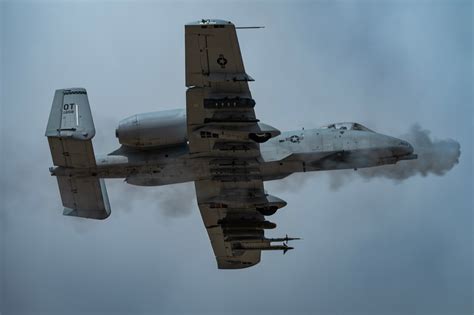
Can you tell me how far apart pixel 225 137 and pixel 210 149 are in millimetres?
1357

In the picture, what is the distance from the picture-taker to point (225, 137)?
40625 mm

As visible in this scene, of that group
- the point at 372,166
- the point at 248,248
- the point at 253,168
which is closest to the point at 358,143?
the point at 372,166

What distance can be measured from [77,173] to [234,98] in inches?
309

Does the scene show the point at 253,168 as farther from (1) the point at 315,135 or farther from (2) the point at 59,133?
(2) the point at 59,133

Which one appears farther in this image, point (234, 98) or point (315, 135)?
point (315, 135)

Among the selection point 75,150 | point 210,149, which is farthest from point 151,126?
point 75,150

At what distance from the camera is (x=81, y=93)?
137 feet

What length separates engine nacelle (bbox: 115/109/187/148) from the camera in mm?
40781

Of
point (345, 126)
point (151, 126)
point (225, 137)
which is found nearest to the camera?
point (225, 137)

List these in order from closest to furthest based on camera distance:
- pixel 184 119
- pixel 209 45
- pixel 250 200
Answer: pixel 209 45
pixel 184 119
pixel 250 200

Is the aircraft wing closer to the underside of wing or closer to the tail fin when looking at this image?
the underside of wing

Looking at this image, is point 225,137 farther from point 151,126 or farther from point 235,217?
point 235,217

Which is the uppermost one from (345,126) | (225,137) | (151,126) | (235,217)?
(151,126)

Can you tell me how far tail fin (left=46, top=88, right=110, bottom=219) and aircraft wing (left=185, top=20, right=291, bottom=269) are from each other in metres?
4.32
